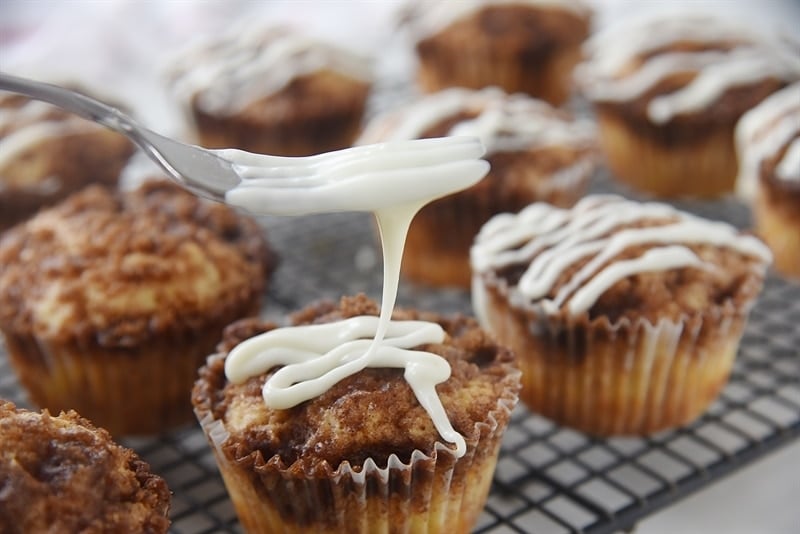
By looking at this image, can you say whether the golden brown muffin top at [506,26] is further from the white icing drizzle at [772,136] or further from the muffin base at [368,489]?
the muffin base at [368,489]

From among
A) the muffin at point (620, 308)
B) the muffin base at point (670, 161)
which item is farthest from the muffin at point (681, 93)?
the muffin at point (620, 308)

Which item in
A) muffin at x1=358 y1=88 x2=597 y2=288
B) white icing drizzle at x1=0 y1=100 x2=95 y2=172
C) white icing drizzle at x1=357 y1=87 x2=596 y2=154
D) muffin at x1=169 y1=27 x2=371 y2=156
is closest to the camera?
muffin at x1=358 y1=88 x2=597 y2=288

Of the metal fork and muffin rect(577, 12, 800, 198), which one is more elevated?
the metal fork

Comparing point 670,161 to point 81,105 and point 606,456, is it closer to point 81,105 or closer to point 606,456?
point 606,456

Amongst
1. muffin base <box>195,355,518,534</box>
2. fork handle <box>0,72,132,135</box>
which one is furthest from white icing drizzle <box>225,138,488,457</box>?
fork handle <box>0,72,132,135</box>

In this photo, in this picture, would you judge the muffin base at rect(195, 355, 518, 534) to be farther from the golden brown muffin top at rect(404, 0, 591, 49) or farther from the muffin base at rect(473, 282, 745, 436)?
the golden brown muffin top at rect(404, 0, 591, 49)

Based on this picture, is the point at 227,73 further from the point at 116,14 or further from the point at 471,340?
the point at 471,340
